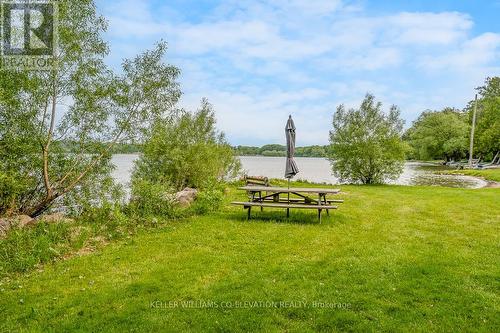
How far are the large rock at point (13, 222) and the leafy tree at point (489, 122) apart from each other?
52.2 metres

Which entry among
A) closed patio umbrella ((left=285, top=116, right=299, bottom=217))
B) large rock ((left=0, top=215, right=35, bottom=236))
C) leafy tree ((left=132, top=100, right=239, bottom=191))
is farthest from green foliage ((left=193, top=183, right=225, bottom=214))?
large rock ((left=0, top=215, right=35, bottom=236))

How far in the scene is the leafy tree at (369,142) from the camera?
20.3 metres

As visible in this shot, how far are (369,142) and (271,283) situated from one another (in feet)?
57.7

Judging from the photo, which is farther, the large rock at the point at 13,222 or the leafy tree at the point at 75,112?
the leafy tree at the point at 75,112

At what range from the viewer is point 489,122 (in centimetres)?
4819

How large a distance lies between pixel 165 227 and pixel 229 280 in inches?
145

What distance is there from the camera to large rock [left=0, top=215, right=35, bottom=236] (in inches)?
254

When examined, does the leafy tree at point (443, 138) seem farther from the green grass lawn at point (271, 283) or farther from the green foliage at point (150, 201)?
the green foliage at point (150, 201)
